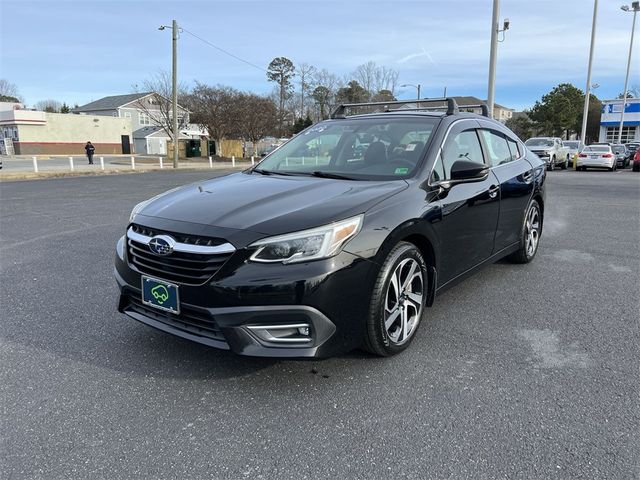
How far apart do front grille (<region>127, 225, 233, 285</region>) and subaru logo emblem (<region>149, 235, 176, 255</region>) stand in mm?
24

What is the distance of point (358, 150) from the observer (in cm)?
420

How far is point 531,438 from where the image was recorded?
8.20 feet

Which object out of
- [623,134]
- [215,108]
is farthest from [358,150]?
[623,134]

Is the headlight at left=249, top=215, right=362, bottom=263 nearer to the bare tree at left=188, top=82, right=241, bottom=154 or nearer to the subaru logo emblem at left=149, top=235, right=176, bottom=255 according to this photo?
the subaru logo emblem at left=149, top=235, right=176, bottom=255

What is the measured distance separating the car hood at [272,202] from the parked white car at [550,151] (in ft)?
77.1

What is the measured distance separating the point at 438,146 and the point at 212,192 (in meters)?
1.77

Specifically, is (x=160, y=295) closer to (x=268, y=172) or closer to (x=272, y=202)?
(x=272, y=202)

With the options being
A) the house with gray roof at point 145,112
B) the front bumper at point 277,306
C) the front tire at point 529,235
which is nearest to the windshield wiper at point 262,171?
the front bumper at point 277,306

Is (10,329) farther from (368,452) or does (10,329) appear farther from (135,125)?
(135,125)

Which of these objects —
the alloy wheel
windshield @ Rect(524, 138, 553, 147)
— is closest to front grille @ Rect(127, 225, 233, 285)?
the alloy wheel

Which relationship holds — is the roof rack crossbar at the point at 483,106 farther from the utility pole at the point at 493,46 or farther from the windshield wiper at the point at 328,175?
the utility pole at the point at 493,46

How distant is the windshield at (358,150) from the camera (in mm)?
3822

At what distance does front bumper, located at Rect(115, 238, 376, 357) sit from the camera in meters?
2.69

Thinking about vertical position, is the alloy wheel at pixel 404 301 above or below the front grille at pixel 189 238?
below
